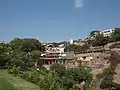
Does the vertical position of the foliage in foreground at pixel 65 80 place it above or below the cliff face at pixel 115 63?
below

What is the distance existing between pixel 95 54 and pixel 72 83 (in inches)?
610

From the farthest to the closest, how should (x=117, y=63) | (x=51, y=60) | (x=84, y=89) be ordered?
(x=51, y=60), (x=84, y=89), (x=117, y=63)

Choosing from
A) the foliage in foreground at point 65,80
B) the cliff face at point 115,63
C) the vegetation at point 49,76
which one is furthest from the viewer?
the foliage in foreground at point 65,80

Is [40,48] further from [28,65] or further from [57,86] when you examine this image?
[57,86]

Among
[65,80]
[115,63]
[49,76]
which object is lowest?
[65,80]

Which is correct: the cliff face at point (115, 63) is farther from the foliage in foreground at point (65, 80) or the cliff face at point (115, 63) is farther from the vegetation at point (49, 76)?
the foliage in foreground at point (65, 80)

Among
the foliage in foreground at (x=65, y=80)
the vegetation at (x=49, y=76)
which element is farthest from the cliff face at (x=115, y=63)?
the foliage in foreground at (x=65, y=80)

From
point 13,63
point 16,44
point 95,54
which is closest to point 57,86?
point 95,54

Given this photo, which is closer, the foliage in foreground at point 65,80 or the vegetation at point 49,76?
the vegetation at point 49,76

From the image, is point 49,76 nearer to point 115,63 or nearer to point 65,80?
point 65,80

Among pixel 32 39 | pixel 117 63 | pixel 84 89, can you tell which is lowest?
pixel 84 89

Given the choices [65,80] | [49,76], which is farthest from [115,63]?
[49,76]

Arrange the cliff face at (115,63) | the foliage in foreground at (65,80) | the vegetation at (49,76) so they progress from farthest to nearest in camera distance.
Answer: the foliage in foreground at (65,80), the vegetation at (49,76), the cliff face at (115,63)

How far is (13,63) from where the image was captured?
148 feet
